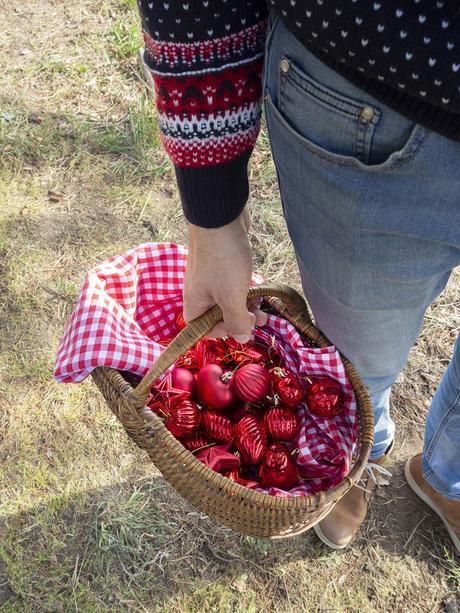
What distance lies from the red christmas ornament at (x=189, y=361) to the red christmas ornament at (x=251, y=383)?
5.5 inches

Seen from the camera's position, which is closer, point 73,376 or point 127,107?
point 73,376

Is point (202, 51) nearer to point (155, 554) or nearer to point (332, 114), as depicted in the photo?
point (332, 114)

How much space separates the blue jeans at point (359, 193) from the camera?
2.26 ft

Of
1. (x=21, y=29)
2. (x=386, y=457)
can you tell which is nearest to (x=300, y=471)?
(x=386, y=457)

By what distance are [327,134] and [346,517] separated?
1.19 m

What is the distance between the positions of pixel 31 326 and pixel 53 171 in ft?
2.41

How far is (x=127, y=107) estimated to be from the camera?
8.60 feet

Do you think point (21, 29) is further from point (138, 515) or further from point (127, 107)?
point (138, 515)

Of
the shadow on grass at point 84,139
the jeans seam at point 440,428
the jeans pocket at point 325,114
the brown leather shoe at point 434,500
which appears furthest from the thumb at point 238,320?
the shadow on grass at point 84,139

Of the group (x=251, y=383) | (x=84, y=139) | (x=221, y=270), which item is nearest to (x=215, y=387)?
(x=251, y=383)

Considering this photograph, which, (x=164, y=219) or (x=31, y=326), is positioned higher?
(x=164, y=219)

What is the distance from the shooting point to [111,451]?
1.77m

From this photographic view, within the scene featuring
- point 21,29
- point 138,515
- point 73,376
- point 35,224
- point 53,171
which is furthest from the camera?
point 21,29

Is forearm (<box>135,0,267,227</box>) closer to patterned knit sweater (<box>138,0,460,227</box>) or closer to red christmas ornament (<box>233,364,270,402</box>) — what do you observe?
patterned knit sweater (<box>138,0,460,227</box>)
